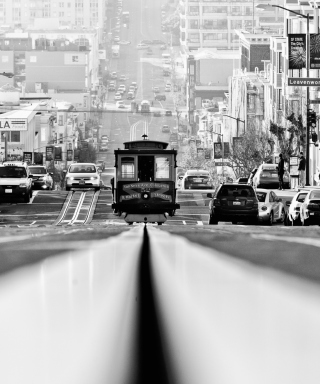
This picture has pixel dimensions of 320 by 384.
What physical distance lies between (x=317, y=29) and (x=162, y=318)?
7668 centimetres

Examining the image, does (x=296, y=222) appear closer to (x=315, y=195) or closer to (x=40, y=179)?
(x=315, y=195)

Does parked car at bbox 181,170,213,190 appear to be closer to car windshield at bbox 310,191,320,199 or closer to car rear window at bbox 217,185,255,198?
car rear window at bbox 217,185,255,198

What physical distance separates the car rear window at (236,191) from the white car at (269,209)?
1452 millimetres

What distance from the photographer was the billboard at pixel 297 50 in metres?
48.0

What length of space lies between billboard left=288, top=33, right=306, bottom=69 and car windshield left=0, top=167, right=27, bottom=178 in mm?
13179

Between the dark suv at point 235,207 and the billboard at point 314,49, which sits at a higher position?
the billboard at point 314,49

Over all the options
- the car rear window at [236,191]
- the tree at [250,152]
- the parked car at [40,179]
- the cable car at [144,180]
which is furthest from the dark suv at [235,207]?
the tree at [250,152]

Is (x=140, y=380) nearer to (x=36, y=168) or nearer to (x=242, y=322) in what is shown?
(x=242, y=322)

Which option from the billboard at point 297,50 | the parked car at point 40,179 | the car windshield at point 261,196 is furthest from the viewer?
the parked car at point 40,179

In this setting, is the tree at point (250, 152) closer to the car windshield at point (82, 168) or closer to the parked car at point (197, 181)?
the parked car at point (197, 181)

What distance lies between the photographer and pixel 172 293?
357 cm

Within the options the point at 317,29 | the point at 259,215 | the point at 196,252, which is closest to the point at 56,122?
the point at 317,29

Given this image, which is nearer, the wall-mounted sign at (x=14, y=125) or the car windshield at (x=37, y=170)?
the car windshield at (x=37, y=170)

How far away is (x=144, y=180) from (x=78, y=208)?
13.0m
